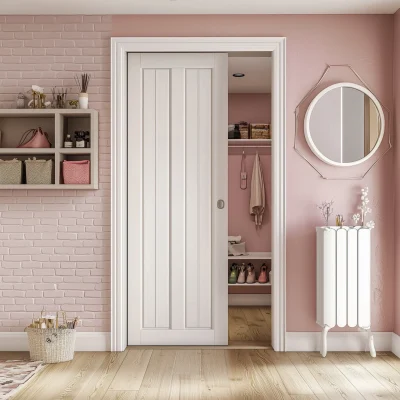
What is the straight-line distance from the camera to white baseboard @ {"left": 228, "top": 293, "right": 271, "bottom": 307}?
266 inches

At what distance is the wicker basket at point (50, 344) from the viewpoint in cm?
422

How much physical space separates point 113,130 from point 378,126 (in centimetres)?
195

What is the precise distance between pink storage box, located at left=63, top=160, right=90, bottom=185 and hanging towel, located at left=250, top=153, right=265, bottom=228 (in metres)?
2.71

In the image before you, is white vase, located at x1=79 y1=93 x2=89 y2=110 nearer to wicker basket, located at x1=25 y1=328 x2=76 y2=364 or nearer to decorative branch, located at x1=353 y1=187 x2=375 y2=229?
wicker basket, located at x1=25 y1=328 x2=76 y2=364

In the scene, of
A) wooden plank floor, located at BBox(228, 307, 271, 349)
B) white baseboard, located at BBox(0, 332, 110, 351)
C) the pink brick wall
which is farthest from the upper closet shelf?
white baseboard, located at BBox(0, 332, 110, 351)

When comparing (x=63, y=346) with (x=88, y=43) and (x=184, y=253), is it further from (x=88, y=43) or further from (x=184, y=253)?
(x=88, y=43)

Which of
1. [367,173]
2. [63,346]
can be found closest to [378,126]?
[367,173]

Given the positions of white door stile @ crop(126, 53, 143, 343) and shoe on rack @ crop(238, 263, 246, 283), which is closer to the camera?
white door stile @ crop(126, 53, 143, 343)

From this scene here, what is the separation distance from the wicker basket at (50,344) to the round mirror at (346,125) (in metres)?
2.26

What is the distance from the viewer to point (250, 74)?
Answer: 20.7ft

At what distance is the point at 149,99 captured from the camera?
4.69m

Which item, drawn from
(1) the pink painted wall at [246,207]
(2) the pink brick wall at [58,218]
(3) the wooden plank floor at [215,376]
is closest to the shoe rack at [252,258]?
(1) the pink painted wall at [246,207]

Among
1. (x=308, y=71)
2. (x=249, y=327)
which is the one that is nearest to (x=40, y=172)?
(x=308, y=71)

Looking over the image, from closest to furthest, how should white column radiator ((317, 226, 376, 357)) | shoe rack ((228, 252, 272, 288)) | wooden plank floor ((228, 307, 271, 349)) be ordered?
white column radiator ((317, 226, 376, 357))
wooden plank floor ((228, 307, 271, 349))
shoe rack ((228, 252, 272, 288))
